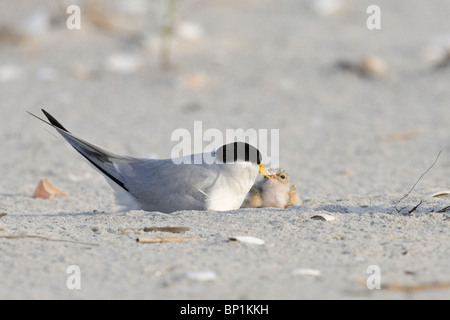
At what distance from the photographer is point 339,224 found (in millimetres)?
3885

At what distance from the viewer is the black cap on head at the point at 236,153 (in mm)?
4473

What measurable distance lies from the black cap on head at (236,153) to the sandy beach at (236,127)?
44cm

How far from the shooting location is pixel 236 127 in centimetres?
753

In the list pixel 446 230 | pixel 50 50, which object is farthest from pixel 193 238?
pixel 50 50

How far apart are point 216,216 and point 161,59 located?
5.36 meters

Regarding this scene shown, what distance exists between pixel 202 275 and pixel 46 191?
7.87 ft

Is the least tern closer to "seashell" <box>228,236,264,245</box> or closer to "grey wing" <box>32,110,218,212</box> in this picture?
"grey wing" <box>32,110,218,212</box>

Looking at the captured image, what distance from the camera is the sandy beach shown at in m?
3.18

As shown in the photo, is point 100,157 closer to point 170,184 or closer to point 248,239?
point 170,184

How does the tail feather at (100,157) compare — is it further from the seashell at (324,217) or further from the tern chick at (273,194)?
the seashell at (324,217)

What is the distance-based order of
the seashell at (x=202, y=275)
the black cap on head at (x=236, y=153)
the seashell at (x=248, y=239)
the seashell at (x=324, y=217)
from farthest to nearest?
the black cap on head at (x=236, y=153) → the seashell at (x=324, y=217) → the seashell at (x=248, y=239) → the seashell at (x=202, y=275)

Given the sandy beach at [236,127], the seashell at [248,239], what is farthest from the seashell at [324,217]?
the seashell at [248,239]
